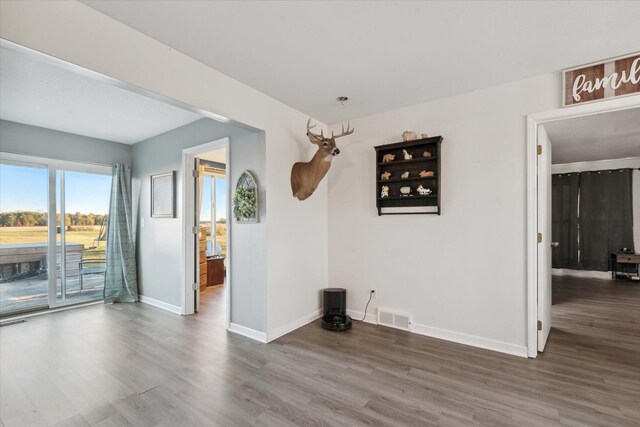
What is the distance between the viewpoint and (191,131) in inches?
156

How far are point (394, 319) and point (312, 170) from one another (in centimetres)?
200

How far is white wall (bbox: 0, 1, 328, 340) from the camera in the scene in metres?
1.66

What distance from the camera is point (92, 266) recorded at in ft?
15.3

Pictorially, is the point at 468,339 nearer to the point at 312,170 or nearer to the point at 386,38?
the point at 312,170

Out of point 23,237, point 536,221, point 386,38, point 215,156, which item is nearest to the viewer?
point 386,38

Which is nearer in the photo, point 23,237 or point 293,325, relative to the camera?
point 293,325

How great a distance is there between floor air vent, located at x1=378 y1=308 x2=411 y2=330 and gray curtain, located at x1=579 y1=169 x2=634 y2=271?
5.62m

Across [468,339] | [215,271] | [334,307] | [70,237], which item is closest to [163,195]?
[70,237]

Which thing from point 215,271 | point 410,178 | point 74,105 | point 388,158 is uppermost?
point 74,105

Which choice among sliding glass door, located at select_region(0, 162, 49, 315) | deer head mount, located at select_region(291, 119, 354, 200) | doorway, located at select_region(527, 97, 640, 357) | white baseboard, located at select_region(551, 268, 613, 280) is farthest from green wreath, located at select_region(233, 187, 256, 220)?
white baseboard, located at select_region(551, 268, 613, 280)

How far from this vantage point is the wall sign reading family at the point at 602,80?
2320 mm

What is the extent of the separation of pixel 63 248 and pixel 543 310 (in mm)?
6187

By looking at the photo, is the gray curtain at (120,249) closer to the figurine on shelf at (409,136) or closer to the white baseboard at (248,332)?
the white baseboard at (248,332)

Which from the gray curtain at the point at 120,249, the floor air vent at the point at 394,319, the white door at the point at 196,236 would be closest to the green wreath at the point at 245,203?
the white door at the point at 196,236
